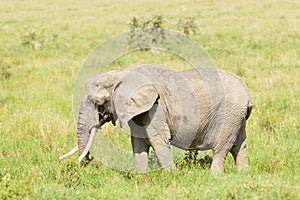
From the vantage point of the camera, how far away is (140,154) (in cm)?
543

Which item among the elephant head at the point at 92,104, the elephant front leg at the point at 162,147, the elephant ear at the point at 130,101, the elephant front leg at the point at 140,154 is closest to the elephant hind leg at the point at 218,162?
the elephant front leg at the point at 162,147

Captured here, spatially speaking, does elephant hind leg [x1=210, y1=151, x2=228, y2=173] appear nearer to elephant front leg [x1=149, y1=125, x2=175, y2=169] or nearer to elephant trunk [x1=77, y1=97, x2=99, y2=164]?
elephant front leg [x1=149, y1=125, x2=175, y2=169]

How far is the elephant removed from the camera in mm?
→ 5148

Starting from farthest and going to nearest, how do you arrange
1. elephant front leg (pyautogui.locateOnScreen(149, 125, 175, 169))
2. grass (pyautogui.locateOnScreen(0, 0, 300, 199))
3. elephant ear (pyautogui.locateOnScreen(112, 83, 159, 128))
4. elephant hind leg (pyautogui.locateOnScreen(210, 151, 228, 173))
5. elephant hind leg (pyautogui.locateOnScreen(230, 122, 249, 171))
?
1. elephant hind leg (pyautogui.locateOnScreen(230, 122, 249, 171))
2. elephant hind leg (pyautogui.locateOnScreen(210, 151, 228, 173))
3. elephant front leg (pyautogui.locateOnScreen(149, 125, 175, 169))
4. elephant ear (pyautogui.locateOnScreen(112, 83, 159, 128))
5. grass (pyautogui.locateOnScreen(0, 0, 300, 199))

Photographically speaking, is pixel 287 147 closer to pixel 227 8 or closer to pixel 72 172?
pixel 72 172

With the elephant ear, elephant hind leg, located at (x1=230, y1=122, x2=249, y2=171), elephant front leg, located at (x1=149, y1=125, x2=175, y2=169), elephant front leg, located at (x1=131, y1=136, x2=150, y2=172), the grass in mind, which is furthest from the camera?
elephant hind leg, located at (x1=230, y1=122, x2=249, y2=171)

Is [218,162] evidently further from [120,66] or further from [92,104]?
[120,66]

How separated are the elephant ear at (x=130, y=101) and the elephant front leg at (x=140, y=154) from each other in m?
0.42

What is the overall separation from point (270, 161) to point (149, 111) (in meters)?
1.62

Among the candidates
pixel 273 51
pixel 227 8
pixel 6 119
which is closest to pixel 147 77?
pixel 6 119

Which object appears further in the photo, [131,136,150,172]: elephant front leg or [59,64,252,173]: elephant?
[131,136,150,172]: elephant front leg

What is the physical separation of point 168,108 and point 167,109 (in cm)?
2

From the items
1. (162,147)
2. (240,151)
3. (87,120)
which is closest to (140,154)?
(162,147)

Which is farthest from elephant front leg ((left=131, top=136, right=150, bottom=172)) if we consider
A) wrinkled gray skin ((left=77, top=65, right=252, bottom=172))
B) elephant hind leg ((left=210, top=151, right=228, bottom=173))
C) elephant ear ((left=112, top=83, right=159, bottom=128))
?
elephant hind leg ((left=210, top=151, right=228, bottom=173))
